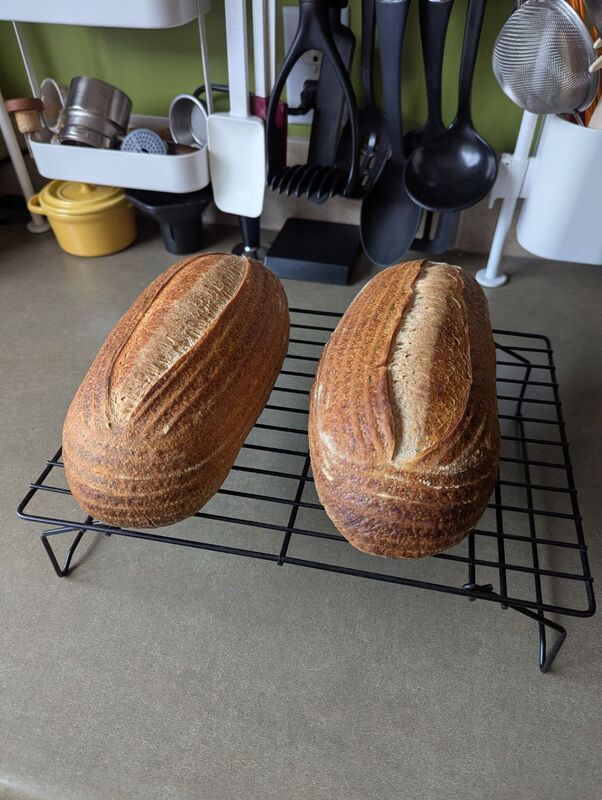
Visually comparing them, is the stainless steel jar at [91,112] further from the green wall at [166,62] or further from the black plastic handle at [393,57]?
the black plastic handle at [393,57]

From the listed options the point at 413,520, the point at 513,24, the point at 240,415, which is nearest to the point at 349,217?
the point at 513,24

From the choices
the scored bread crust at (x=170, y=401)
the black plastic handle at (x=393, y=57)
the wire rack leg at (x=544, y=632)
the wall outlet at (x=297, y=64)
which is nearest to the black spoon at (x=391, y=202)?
the black plastic handle at (x=393, y=57)

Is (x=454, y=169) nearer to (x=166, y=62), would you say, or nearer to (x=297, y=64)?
(x=297, y=64)

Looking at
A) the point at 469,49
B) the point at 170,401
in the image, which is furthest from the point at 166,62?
the point at 170,401

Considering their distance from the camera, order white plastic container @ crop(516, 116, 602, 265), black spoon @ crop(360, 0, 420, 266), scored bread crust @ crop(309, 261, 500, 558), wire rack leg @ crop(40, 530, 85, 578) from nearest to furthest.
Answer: scored bread crust @ crop(309, 261, 500, 558) < wire rack leg @ crop(40, 530, 85, 578) < white plastic container @ crop(516, 116, 602, 265) < black spoon @ crop(360, 0, 420, 266)

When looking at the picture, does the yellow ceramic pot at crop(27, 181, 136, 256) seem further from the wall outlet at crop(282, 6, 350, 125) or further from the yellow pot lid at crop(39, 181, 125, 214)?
the wall outlet at crop(282, 6, 350, 125)

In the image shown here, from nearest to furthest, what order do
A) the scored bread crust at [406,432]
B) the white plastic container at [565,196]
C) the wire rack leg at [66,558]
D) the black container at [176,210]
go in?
the scored bread crust at [406,432], the wire rack leg at [66,558], the white plastic container at [565,196], the black container at [176,210]

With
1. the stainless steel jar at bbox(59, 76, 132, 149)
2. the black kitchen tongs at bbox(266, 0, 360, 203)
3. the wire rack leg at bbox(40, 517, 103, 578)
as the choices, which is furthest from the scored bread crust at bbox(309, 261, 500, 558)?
the stainless steel jar at bbox(59, 76, 132, 149)
